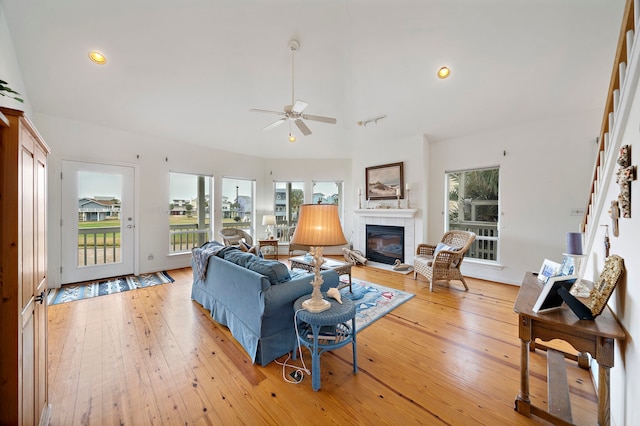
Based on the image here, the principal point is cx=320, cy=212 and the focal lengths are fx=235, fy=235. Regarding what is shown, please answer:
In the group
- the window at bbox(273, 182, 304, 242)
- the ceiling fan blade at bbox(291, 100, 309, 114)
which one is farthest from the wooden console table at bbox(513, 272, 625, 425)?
the window at bbox(273, 182, 304, 242)

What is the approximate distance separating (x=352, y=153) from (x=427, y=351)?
15.3 ft

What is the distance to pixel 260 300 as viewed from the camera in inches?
73.4

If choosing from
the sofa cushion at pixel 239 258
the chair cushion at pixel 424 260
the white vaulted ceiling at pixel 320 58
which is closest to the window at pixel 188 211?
the white vaulted ceiling at pixel 320 58

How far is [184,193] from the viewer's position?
16.7 feet

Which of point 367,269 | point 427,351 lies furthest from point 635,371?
point 367,269

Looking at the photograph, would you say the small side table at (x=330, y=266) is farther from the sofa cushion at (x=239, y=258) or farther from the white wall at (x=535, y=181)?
the white wall at (x=535, y=181)

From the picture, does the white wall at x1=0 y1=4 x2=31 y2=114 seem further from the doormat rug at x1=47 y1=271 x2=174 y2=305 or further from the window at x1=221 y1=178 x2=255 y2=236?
the window at x1=221 y1=178 x2=255 y2=236

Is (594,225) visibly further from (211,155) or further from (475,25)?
(211,155)

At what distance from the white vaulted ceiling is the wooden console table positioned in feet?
9.79

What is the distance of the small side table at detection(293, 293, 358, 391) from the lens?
65.6 inches

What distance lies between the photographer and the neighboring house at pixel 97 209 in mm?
3932

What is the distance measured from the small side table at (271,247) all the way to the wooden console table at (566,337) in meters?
4.88

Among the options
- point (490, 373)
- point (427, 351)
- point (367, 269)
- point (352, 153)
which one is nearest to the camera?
point (490, 373)

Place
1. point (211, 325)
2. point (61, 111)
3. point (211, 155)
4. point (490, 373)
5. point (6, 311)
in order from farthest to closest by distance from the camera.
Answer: point (211, 155) → point (61, 111) → point (211, 325) → point (490, 373) → point (6, 311)
